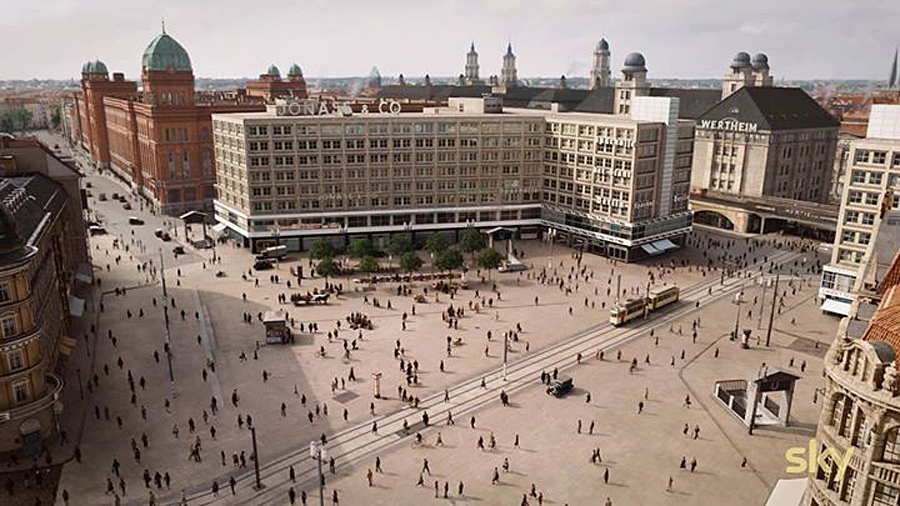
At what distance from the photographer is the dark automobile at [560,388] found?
58375mm

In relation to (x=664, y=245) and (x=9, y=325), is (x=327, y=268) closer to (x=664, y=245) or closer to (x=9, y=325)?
(x=9, y=325)

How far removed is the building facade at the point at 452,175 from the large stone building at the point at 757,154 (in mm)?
22753

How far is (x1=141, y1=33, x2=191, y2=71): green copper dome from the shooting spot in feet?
443

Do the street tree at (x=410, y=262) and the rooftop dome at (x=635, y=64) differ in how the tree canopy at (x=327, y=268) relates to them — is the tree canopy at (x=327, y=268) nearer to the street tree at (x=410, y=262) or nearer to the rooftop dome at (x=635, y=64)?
Result: the street tree at (x=410, y=262)

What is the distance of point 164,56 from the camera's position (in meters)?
136

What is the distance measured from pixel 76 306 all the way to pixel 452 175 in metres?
60.9

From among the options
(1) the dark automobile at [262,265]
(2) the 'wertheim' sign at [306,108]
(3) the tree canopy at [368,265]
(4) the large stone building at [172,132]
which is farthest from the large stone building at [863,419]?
(4) the large stone building at [172,132]

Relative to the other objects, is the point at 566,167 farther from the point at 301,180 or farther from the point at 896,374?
the point at 896,374

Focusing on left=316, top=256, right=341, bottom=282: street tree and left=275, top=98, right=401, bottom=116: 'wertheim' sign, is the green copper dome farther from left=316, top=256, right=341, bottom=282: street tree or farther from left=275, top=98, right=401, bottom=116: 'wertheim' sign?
left=316, top=256, right=341, bottom=282: street tree

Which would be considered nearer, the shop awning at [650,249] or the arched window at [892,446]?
the arched window at [892,446]

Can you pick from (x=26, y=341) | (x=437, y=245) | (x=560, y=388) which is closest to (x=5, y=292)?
(x=26, y=341)

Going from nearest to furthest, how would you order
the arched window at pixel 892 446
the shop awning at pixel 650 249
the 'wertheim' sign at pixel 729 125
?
the arched window at pixel 892 446
the shop awning at pixel 650 249
the 'wertheim' sign at pixel 729 125

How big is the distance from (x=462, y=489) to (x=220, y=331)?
129 ft

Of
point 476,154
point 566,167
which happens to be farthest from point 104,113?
point 566,167
